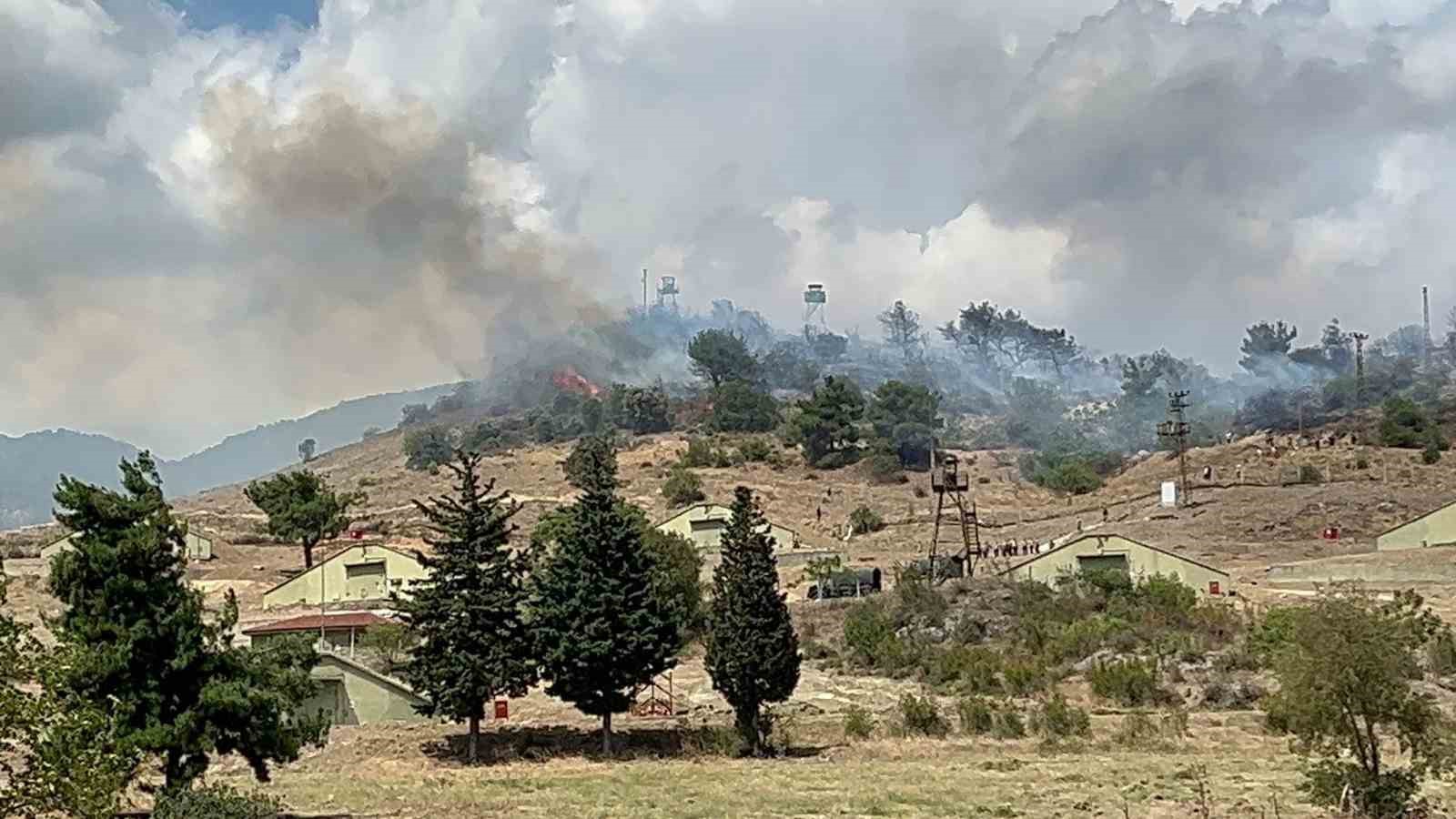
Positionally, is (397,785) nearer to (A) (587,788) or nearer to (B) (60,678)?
(A) (587,788)

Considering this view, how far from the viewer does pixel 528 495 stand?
102 meters

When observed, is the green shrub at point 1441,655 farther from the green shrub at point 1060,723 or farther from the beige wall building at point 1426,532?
the beige wall building at point 1426,532

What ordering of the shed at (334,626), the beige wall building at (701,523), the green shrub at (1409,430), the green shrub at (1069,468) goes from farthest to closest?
the green shrub at (1069,468) < the green shrub at (1409,430) < the beige wall building at (701,523) < the shed at (334,626)

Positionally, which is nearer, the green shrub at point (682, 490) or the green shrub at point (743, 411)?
the green shrub at point (682, 490)

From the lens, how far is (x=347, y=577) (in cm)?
6419

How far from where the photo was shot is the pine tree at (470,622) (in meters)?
36.5

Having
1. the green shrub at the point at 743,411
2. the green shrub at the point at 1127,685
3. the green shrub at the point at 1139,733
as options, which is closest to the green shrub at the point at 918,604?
the green shrub at the point at 1127,685

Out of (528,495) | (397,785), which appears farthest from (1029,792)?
(528,495)

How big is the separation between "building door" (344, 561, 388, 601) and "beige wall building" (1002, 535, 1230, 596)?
2866 centimetres

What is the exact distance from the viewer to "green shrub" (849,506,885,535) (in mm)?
88062

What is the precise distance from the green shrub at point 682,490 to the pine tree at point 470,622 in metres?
53.2

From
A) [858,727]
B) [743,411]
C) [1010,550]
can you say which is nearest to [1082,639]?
[858,727]

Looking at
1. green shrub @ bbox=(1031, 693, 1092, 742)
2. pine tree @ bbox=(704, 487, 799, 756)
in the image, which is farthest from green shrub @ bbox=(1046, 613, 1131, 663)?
pine tree @ bbox=(704, 487, 799, 756)

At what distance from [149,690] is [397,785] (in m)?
8.66
